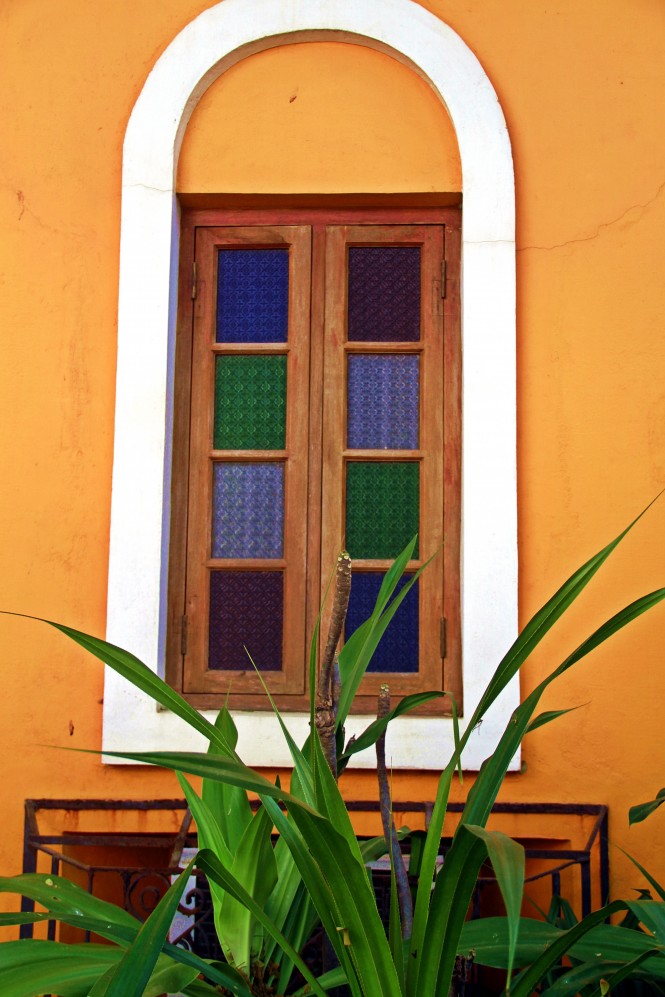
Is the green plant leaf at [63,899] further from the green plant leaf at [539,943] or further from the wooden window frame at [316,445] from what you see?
the wooden window frame at [316,445]

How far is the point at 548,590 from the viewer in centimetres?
298

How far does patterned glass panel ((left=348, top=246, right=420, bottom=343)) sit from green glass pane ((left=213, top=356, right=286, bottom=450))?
25cm

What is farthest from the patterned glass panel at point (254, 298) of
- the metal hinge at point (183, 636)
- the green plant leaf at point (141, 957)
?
the green plant leaf at point (141, 957)

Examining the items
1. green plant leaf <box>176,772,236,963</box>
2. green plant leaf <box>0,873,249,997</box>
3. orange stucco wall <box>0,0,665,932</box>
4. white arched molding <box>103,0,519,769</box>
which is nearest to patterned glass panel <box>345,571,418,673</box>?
white arched molding <box>103,0,519,769</box>

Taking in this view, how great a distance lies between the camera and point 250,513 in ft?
10.4

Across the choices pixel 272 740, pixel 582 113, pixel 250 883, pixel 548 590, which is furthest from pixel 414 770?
pixel 582 113

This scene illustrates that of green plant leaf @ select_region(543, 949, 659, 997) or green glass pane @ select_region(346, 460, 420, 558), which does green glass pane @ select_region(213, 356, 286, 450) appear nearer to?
green glass pane @ select_region(346, 460, 420, 558)

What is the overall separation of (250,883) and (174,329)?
→ 5.34 ft

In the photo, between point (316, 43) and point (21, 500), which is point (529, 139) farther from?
point (21, 500)

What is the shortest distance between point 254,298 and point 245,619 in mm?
890

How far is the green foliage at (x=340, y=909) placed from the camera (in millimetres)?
1626

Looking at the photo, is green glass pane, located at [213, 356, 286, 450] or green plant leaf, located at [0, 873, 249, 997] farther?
green glass pane, located at [213, 356, 286, 450]

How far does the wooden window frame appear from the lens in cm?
305

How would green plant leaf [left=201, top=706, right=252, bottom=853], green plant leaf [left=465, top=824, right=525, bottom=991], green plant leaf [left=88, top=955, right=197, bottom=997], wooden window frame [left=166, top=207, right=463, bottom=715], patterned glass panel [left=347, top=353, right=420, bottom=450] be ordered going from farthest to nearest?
1. patterned glass panel [left=347, top=353, right=420, bottom=450]
2. wooden window frame [left=166, top=207, right=463, bottom=715]
3. green plant leaf [left=201, top=706, right=252, bottom=853]
4. green plant leaf [left=88, top=955, right=197, bottom=997]
5. green plant leaf [left=465, top=824, right=525, bottom=991]
